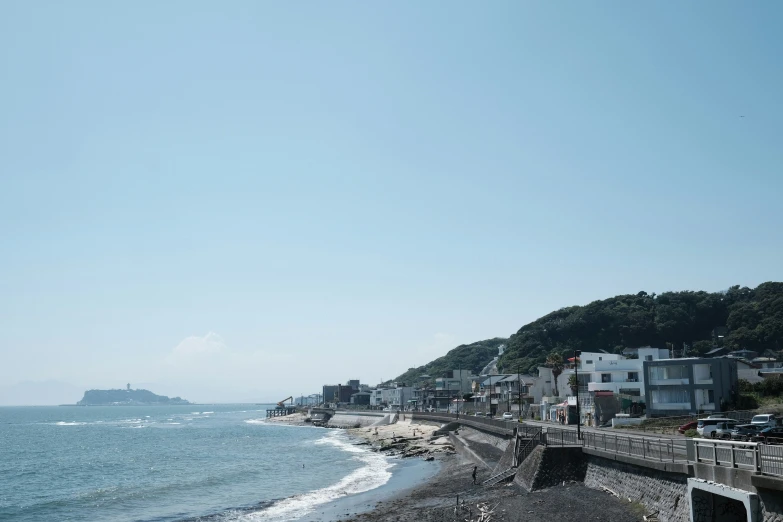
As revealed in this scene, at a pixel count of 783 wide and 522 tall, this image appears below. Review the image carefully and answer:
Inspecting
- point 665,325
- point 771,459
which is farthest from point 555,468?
point 665,325

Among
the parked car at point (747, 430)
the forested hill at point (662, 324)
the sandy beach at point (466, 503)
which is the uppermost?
the forested hill at point (662, 324)

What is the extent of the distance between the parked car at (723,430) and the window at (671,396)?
64.6 feet

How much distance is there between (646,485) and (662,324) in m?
126

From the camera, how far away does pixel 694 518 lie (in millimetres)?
20078

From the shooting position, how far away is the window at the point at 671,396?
58156mm

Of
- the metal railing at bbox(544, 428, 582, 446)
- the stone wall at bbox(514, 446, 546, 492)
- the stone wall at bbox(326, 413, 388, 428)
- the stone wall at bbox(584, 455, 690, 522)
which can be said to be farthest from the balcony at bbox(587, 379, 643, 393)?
the stone wall at bbox(326, 413, 388, 428)

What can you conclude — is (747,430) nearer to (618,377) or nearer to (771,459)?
(771,459)

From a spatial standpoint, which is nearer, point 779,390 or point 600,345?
point 779,390

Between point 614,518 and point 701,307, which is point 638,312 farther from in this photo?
point 614,518

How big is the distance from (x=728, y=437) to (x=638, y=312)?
11937 centimetres

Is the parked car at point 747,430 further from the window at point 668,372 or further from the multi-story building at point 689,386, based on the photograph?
the window at point 668,372

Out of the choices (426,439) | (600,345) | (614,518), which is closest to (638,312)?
(600,345)

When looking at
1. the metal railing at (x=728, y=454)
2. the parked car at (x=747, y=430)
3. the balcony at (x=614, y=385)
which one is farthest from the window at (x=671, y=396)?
the metal railing at (x=728, y=454)

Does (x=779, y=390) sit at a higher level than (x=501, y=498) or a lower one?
higher
